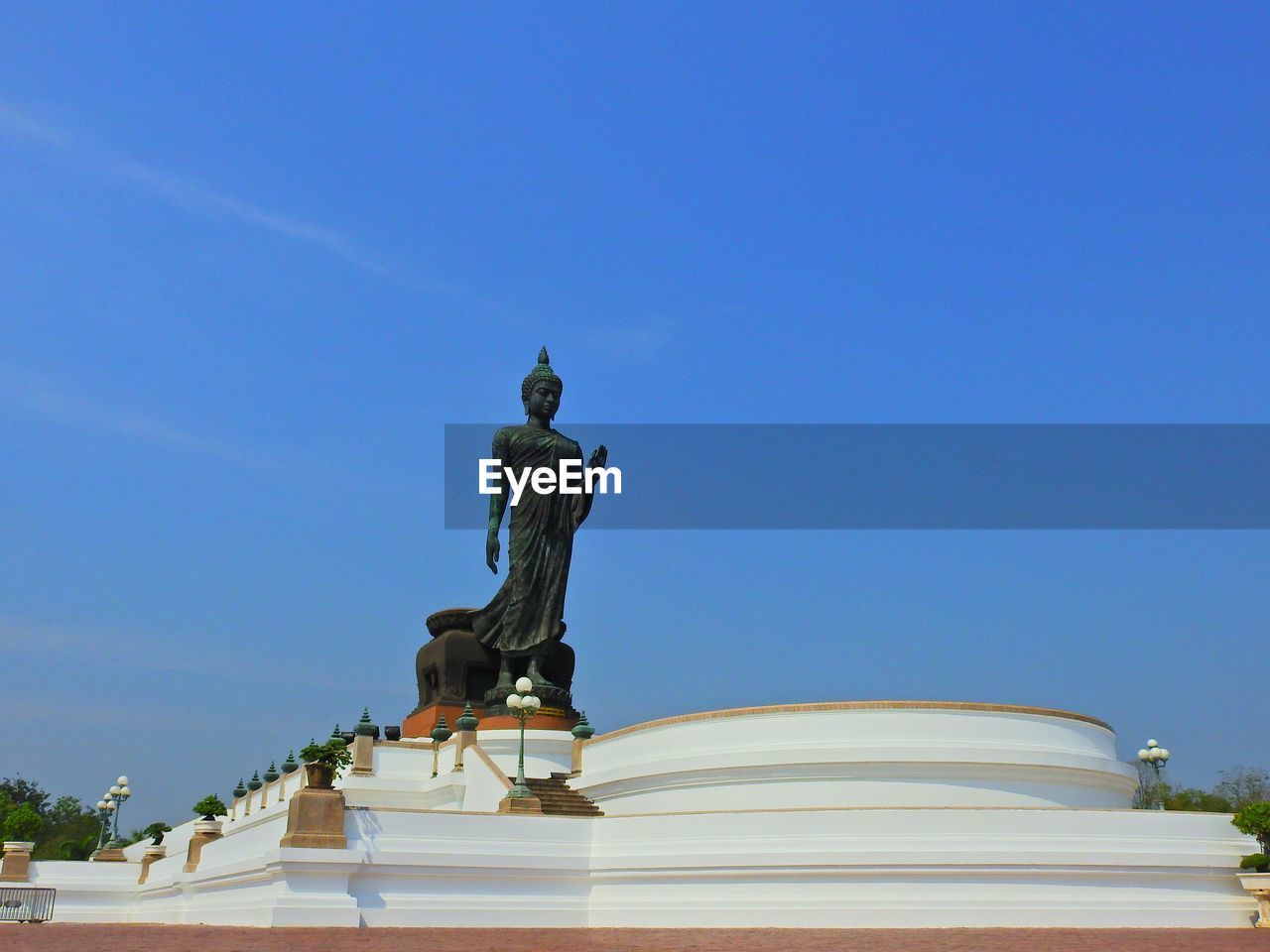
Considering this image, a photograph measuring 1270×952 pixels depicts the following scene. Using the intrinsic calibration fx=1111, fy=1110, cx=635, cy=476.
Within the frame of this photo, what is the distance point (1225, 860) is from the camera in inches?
774

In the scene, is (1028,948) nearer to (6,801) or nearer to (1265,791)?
(1265,791)

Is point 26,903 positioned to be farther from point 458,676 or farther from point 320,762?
point 320,762

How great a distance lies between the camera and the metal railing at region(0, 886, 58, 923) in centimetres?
2639

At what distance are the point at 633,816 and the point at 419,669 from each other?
16.3 m

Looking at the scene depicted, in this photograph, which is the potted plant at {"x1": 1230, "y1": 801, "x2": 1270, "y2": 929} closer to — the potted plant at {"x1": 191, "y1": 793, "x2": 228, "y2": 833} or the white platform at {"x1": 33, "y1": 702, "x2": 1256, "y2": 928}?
the white platform at {"x1": 33, "y1": 702, "x2": 1256, "y2": 928}

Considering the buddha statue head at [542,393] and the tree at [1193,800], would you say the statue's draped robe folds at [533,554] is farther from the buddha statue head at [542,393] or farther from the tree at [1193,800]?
the tree at [1193,800]

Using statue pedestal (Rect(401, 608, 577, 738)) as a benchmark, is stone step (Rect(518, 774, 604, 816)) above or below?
below

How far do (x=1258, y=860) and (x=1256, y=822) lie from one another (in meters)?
0.72

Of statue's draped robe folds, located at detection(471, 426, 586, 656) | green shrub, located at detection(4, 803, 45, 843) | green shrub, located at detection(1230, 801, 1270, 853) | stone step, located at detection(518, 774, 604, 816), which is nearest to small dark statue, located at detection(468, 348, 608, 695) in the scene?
statue's draped robe folds, located at detection(471, 426, 586, 656)

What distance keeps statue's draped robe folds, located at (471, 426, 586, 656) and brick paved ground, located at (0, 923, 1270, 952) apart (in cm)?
1500

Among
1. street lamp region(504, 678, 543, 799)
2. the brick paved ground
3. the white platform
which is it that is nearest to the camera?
the brick paved ground

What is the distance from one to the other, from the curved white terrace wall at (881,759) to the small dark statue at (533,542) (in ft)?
33.7

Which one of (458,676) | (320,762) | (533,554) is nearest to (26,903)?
(458,676)

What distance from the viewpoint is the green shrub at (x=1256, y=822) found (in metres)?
20.0
